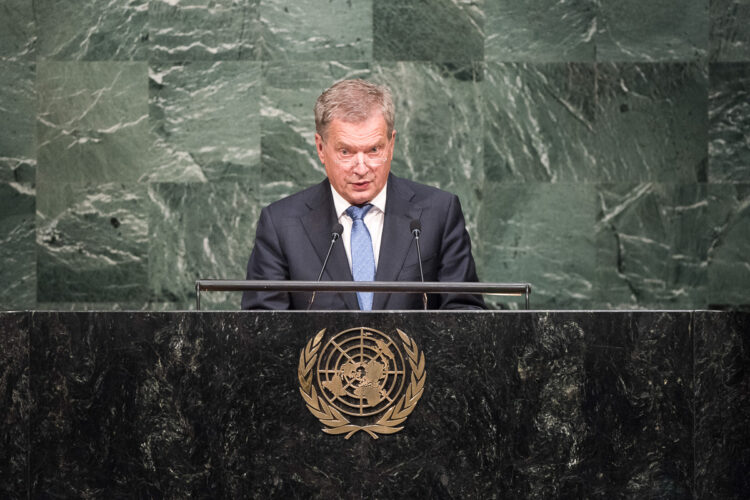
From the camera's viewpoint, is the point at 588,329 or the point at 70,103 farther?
the point at 70,103

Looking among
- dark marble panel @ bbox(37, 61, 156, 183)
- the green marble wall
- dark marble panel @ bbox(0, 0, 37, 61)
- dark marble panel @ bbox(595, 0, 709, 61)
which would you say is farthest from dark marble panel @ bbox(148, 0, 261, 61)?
dark marble panel @ bbox(595, 0, 709, 61)

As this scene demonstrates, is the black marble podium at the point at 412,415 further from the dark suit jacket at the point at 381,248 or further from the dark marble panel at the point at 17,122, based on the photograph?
the dark marble panel at the point at 17,122

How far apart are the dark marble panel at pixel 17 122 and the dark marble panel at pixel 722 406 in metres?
4.20

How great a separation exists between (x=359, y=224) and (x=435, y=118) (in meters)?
2.09

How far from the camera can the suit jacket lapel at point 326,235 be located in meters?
3.10

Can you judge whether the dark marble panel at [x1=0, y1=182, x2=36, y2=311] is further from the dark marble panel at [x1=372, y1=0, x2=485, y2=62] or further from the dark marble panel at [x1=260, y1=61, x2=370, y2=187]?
the dark marble panel at [x1=372, y1=0, x2=485, y2=62]

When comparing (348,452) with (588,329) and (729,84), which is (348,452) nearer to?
(588,329)

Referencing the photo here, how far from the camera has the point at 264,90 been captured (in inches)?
206

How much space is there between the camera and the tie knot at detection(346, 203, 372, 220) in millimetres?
3328

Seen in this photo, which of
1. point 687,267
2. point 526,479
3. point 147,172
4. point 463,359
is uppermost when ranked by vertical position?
point 147,172

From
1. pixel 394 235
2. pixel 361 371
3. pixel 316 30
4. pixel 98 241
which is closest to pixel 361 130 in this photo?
pixel 394 235

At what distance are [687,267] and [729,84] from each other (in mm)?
1122

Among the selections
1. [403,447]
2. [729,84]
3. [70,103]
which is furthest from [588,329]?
[70,103]

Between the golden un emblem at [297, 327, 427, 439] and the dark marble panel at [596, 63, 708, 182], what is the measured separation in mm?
3304
